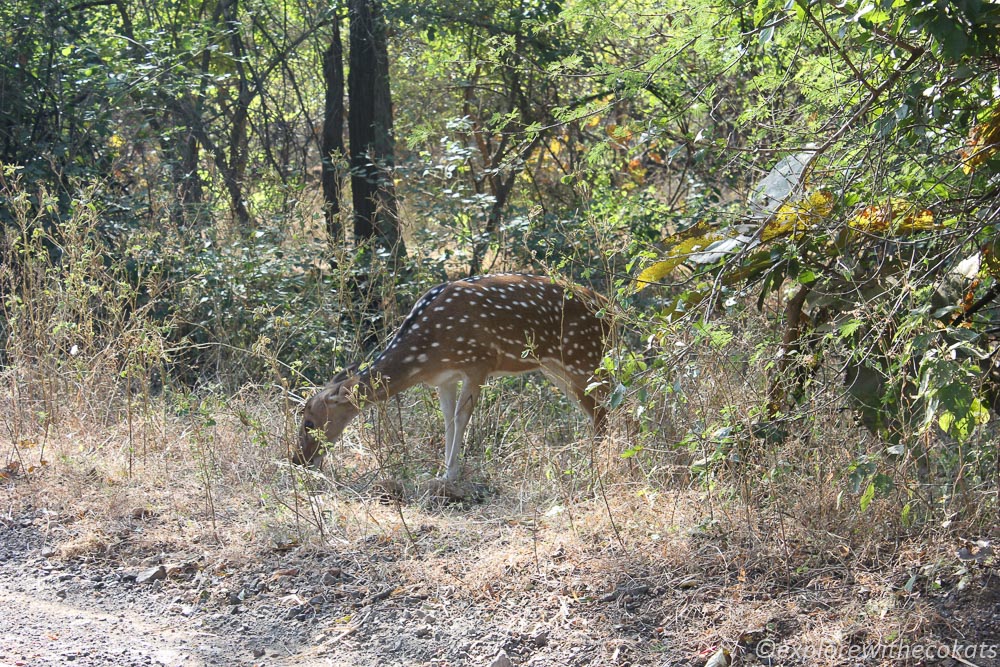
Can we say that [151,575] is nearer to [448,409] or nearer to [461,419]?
[461,419]

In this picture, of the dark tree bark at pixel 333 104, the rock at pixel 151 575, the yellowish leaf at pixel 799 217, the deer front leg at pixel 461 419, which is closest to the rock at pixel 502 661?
the rock at pixel 151 575

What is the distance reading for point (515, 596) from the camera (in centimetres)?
438

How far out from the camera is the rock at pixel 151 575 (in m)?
4.78

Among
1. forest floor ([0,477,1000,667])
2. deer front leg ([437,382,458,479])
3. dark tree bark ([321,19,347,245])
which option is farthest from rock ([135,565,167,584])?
dark tree bark ([321,19,347,245])

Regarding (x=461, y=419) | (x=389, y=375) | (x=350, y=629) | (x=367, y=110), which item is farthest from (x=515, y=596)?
(x=367, y=110)

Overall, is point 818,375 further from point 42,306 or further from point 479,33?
point 479,33

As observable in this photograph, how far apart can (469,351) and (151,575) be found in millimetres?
2750

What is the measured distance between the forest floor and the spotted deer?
5.31 ft

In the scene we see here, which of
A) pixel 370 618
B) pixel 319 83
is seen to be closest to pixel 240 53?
pixel 319 83

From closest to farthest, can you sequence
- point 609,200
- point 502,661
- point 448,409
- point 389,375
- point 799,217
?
point 502,661
point 799,217
point 389,375
point 448,409
point 609,200

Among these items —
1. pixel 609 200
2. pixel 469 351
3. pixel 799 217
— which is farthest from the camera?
pixel 609 200

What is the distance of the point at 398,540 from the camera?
5105 mm

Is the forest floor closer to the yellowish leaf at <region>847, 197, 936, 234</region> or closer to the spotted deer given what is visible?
the yellowish leaf at <region>847, 197, 936, 234</region>

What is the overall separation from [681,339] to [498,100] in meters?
7.80
